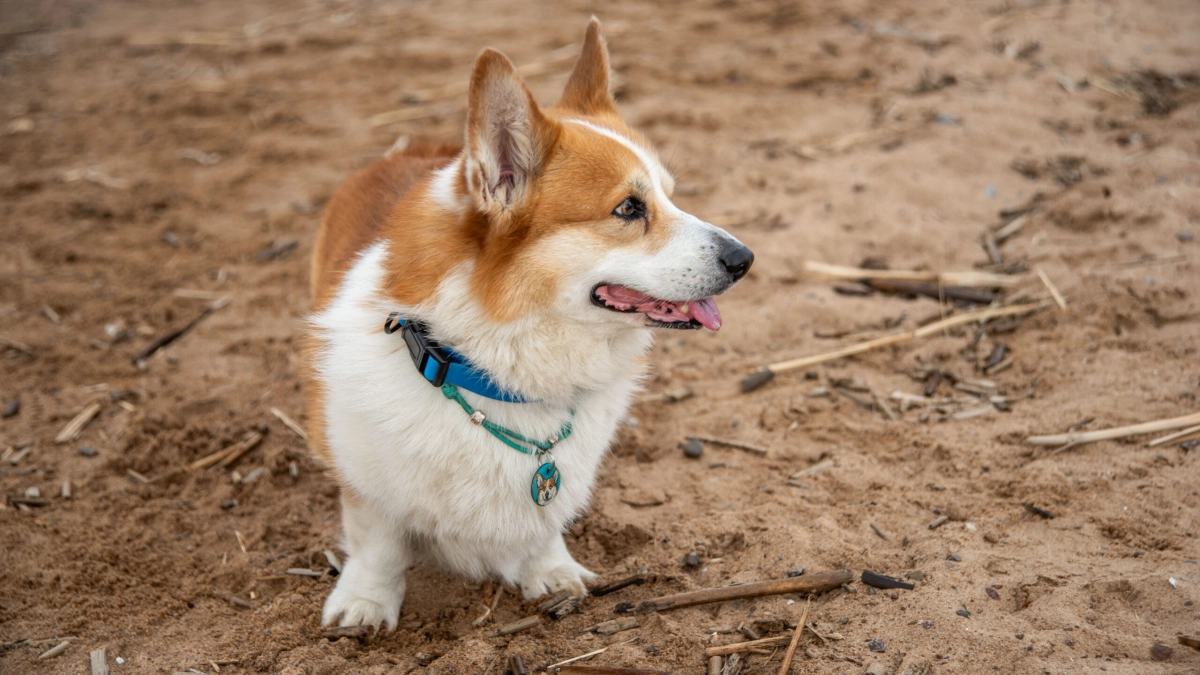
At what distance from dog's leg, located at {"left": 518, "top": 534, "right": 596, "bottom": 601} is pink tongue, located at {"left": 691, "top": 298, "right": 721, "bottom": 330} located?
2.85 ft

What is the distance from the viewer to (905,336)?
381 centimetres

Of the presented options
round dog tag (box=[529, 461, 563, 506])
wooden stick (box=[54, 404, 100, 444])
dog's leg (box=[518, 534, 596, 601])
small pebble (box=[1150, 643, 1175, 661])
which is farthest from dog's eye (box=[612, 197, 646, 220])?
wooden stick (box=[54, 404, 100, 444])

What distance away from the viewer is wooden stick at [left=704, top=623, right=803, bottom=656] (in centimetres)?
232

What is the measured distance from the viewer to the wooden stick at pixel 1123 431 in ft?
9.67

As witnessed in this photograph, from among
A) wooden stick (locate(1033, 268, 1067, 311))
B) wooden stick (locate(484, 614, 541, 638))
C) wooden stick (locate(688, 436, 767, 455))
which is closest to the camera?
wooden stick (locate(484, 614, 541, 638))

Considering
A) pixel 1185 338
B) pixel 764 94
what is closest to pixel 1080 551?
pixel 1185 338

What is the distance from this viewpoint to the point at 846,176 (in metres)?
5.07

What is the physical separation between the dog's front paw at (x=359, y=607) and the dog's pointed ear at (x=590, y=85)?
5.63 feet

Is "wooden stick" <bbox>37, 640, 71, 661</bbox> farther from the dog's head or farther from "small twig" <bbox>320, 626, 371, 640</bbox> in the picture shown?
the dog's head

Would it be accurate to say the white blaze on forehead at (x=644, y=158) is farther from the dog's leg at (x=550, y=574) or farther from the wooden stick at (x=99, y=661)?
the wooden stick at (x=99, y=661)

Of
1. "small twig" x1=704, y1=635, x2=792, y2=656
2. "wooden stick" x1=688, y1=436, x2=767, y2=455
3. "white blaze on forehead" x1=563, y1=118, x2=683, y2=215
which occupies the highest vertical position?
"white blaze on forehead" x1=563, y1=118, x2=683, y2=215

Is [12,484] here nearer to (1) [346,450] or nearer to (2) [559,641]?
(1) [346,450]

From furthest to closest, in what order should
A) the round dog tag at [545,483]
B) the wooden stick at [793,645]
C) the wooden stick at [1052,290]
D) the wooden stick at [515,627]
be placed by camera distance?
the wooden stick at [1052,290]
the wooden stick at [515,627]
the round dog tag at [545,483]
the wooden stick at [793,645]

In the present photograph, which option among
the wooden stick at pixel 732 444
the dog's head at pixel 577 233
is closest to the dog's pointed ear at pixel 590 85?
the dog's head at pixel 577 233
